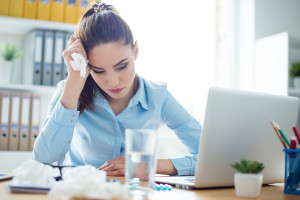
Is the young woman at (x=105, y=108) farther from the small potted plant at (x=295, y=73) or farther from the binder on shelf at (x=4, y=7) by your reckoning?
the small potted plant at (x=295, y=73)

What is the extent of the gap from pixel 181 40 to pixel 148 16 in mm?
373

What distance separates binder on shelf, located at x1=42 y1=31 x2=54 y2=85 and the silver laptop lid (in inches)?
64.4

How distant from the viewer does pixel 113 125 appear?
145 cm

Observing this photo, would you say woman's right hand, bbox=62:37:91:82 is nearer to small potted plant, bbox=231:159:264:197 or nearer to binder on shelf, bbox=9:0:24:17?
small potted plant, bbox=231:159:264:197

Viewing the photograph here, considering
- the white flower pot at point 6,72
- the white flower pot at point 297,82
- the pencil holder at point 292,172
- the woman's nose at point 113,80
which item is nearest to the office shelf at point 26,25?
the white flower pot at point 6,72

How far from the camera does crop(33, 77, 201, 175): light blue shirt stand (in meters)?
1.42

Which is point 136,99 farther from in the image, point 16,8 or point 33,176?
point 16,8

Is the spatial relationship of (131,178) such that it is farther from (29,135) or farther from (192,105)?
(192,105)

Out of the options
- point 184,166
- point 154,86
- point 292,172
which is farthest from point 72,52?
point 292,172

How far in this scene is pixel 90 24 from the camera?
4.38 feet

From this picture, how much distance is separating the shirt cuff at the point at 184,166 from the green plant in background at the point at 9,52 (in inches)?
61.1

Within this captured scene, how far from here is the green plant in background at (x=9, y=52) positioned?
2.31m

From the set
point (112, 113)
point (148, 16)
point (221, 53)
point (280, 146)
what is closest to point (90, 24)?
point (112, 113)

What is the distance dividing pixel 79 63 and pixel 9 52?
4.17 feet
